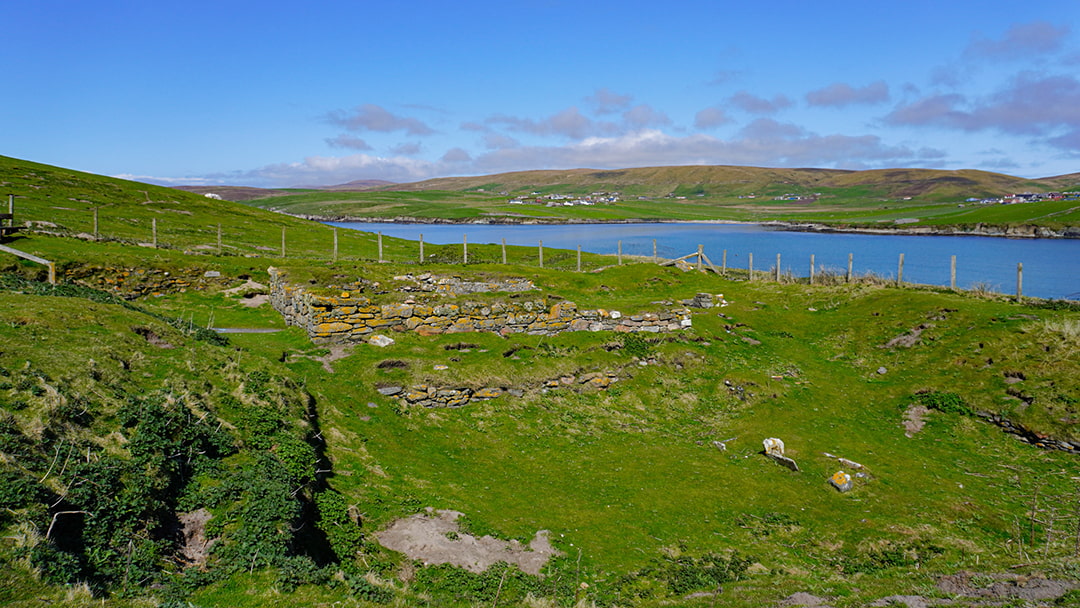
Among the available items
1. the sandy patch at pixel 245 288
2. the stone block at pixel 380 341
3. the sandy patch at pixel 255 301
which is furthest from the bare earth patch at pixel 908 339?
the sandy patch at pixel 245 288

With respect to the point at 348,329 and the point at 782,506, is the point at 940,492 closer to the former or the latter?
the point at 782,506

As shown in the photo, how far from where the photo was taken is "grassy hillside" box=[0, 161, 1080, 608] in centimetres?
777

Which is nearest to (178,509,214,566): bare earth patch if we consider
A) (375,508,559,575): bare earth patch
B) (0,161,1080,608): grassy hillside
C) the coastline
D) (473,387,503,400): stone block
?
(0,161,1080,608): grassy hillside

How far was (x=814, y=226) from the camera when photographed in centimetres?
15550

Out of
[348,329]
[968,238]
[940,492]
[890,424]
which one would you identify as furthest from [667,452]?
[968,238]

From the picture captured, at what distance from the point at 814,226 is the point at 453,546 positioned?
547 feet

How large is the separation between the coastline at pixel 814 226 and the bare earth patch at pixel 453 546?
14349cm

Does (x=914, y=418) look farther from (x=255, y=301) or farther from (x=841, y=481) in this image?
(x=255, y=301)

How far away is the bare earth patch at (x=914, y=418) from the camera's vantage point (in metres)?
19.1

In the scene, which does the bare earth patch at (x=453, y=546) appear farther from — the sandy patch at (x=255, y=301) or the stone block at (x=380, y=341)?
the sandy patch at (x=255, y=301)

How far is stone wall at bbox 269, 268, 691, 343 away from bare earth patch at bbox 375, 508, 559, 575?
1041 cm

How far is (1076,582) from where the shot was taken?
807 cm

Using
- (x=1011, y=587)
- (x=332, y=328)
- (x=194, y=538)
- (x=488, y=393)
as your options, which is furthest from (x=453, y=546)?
(x=332, y=328)

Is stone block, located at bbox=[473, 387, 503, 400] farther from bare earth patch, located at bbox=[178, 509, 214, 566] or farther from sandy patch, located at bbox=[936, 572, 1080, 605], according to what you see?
sandy patch, located at bbox=[936, 572, 1080, 605]
